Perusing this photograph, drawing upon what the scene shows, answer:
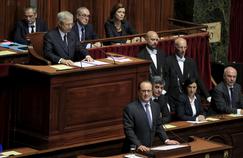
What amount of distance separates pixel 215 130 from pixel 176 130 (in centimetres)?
74

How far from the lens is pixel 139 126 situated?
35.4ft

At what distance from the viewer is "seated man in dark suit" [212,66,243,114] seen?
41.9 feet

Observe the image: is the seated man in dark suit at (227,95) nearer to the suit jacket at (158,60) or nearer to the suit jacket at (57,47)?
the suit jacket at (158,60)

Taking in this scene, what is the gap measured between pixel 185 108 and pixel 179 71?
0.89m

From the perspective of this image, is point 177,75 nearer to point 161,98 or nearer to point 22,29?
point 161,98

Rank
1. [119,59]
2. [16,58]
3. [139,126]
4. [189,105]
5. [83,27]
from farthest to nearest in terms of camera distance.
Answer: [83,27]
[189,105]
[16,58]
[119,59]
[139,126]

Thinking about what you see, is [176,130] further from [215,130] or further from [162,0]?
[162,0]

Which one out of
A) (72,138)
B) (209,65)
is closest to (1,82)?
(72,138)

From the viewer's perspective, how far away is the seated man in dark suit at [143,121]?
10.6 metres

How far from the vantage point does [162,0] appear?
15.8m

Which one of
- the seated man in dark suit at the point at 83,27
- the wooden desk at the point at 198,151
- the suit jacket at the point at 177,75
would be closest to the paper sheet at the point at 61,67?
Answer: the wooden desk at the point at 198,151

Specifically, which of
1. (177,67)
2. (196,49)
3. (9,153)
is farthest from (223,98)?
(9,153)

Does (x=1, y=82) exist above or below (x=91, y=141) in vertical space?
above

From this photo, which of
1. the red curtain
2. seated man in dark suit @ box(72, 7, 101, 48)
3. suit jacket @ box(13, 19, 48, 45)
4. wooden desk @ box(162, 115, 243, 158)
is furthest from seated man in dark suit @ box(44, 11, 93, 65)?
suit jacket @ box(13, 19, 48, 45)
